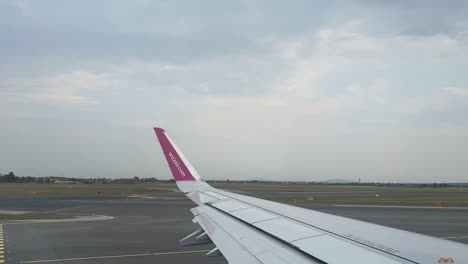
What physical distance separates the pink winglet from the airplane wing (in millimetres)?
1083

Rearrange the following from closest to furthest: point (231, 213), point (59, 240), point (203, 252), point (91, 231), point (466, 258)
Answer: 1. point (466, 258)
2. point (231, 213)
3. point (203, 252)
4. point (59, 240)
5. point (91, 231)

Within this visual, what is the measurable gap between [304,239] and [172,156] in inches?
177

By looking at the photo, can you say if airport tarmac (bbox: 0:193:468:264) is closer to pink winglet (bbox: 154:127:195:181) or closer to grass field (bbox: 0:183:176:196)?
pink winglet (bbox: 154:127:195:181)

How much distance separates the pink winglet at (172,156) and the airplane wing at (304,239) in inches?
42.6

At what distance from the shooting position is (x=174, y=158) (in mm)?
8641

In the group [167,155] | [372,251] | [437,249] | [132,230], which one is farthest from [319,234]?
[132,230]

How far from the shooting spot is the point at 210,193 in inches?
373

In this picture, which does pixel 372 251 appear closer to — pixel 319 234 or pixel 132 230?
pixel 319 234

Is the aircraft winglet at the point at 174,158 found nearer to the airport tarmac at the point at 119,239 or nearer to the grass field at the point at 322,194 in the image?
the airport tarmac at the point at 119,239

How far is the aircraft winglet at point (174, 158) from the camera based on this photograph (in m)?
8.55

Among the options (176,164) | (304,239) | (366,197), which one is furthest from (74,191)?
(304,239)

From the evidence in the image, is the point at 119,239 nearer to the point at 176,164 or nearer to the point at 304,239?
the point at 176,164

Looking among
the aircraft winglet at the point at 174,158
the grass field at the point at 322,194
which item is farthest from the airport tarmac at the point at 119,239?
the grass field at the point at 322,194

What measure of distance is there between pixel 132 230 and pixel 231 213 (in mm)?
12931
